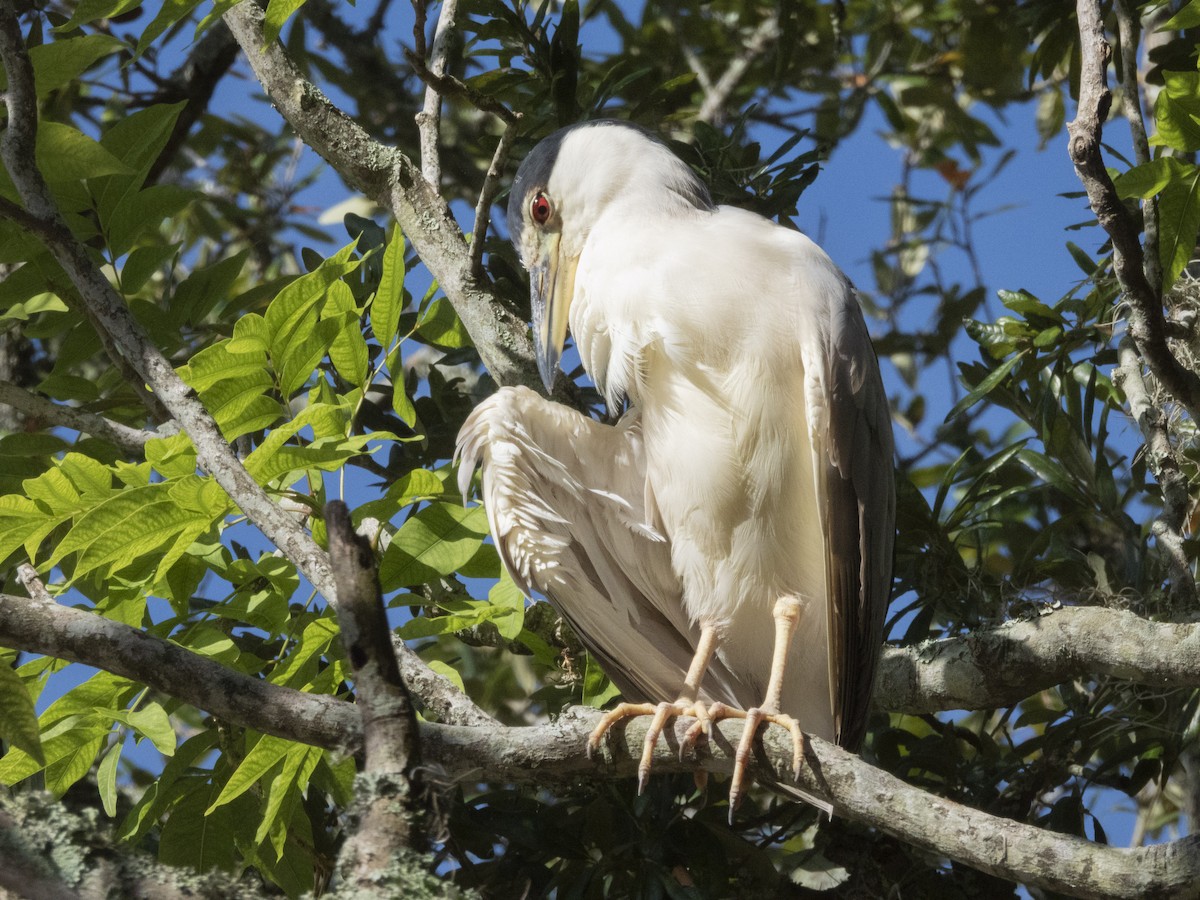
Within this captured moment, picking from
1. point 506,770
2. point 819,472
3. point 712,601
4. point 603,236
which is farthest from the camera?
point 603,236

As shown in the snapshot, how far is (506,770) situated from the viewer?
2.20 m

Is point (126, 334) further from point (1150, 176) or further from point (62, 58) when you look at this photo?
point (1150, 176)

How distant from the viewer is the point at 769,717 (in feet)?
8.34

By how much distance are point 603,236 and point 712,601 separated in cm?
102

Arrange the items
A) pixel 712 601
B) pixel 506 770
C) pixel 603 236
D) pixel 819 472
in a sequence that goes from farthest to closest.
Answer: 1. pixel 603 236
2. pixel 712 601
3. pixel 819 472
4. pixel 506 770

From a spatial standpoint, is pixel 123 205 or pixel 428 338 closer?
Result: pixel 123 205

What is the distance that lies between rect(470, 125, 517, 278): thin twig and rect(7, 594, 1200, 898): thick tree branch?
122 centimetres

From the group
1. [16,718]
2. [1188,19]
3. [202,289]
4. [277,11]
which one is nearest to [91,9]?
[277,11]

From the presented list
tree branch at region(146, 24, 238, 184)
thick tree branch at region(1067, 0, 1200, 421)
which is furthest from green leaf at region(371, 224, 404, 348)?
tree branch at region(146, 24, 238, 184)

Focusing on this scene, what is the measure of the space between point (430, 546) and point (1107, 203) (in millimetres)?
1477

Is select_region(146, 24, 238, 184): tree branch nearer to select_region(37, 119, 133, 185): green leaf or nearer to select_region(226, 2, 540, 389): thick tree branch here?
select_region(226, 2, 540, 389): thick tree branch

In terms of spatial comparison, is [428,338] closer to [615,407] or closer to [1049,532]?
[615,407]

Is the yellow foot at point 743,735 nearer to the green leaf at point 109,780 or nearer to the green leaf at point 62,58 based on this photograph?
the green leaf at point 109,780

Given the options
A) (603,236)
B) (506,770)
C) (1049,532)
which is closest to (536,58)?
(603,236)
